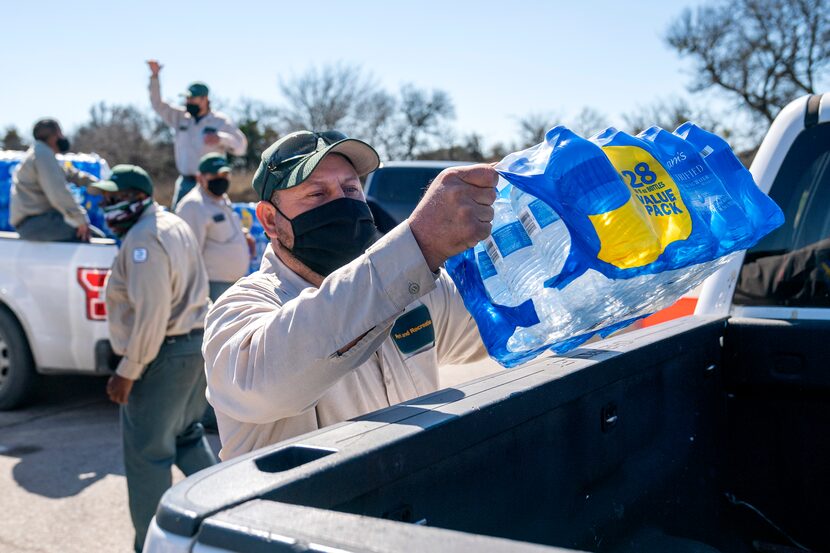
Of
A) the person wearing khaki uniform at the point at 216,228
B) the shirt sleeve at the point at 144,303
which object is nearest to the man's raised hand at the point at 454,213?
the shirt sleeve at the point at 144,303

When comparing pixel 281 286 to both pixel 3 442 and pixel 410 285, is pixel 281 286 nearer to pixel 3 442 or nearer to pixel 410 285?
pixel 410 285

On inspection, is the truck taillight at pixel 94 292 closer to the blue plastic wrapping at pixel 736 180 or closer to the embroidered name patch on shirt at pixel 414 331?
the embroidered name patch on shirt at pixel 414 331

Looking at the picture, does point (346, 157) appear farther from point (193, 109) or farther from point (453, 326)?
point (193, 109)

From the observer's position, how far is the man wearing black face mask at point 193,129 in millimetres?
9031

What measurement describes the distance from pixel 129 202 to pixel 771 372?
3.46 meters

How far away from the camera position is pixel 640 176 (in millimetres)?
2045

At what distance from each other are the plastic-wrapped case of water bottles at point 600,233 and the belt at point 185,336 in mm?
2556

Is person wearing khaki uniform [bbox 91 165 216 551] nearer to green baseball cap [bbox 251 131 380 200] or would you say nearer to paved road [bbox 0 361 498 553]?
paved road [bbox 0 361 498 553]

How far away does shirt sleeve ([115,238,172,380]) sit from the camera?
4.26 m

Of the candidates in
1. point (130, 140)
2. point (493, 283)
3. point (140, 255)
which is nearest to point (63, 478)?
point (140, 255)

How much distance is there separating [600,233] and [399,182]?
755 cm

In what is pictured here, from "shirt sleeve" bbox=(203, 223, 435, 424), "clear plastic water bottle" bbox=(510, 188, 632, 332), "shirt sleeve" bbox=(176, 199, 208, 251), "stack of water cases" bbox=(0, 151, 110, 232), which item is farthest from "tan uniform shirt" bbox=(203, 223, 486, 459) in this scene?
"stack of water cases" bbox=(0, 151, 110, 232)

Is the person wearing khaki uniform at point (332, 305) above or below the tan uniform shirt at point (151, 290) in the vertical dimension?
above

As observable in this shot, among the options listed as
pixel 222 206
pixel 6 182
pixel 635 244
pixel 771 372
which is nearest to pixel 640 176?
pixel 635 244
